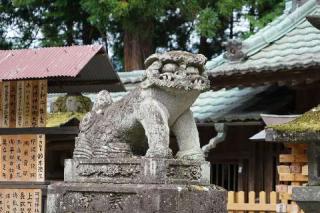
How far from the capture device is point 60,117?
467 inches

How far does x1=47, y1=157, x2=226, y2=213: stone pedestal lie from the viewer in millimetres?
6809

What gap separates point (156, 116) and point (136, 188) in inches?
26.7

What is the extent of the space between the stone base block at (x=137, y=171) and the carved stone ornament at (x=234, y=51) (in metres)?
6.75

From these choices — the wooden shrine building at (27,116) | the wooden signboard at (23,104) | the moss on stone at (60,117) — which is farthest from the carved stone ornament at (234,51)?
the wooden signboard at (23,104)

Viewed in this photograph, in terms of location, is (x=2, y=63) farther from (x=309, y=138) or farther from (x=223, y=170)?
(x=223, y=170)

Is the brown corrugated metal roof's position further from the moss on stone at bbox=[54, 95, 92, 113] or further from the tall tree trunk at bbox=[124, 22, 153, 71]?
the tall tree trunk at bbox=[124, 22, 153, 71]

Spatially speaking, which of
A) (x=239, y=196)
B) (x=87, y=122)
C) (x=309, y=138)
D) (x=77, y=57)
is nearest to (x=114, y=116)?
(x=87, y=122)

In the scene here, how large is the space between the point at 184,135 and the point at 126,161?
68 centimetres

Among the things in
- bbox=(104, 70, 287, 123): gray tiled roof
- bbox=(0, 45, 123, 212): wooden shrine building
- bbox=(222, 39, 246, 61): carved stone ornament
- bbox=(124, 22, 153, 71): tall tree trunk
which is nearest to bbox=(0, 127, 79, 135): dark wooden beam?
bbox=(0, 45, 123, 212): wooden shrine building

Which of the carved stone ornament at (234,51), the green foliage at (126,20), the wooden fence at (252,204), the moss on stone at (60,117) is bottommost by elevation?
the wooden fence at (252,204)

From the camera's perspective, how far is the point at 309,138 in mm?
8008

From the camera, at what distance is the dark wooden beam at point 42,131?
10375 millimetres

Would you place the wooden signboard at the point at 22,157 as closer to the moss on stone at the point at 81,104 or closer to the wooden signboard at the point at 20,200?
the wooden signboard at the point at 20,200

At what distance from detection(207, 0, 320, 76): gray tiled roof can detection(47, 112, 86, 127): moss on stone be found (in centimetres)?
267
